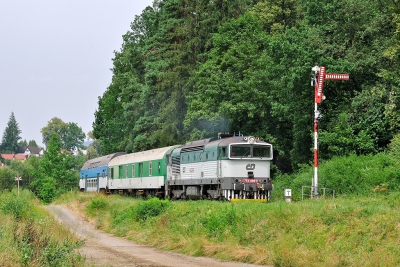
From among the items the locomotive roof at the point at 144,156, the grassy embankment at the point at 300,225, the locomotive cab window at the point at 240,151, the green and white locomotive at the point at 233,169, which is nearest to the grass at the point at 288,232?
the grassy embankment at the point at 300,225

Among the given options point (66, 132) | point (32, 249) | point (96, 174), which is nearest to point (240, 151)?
point (32, 249)

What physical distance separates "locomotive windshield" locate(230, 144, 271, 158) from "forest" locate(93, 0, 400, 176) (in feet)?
14.1

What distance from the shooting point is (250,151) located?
30.7 metres

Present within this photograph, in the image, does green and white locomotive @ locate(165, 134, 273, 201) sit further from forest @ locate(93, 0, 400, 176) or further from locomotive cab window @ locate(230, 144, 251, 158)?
forest @ locate(93, 0, 400, 176)

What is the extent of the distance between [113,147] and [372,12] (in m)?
48.7

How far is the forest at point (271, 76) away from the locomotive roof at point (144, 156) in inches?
181

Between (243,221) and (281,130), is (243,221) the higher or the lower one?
the lower one

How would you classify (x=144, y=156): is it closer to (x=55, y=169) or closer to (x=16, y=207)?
(x=16, y=207)

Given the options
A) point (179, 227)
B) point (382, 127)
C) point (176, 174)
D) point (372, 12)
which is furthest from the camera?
point (176, 174)

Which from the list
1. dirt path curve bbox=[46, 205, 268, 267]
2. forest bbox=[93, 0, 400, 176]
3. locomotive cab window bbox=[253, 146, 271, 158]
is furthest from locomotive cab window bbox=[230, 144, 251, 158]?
dirt path curve bbox=[46, 205, 268, 267]

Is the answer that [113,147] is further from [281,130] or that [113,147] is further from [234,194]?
[234,194]

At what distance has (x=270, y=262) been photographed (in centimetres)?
1733

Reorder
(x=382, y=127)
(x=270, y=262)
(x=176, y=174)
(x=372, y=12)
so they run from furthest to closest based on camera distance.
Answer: (x=176, y=174)
(x=372, y=12)
(x=382, y=127)
(x=270, y=262)

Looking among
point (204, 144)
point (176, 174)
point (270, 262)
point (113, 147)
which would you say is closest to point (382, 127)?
point (204, 144)
